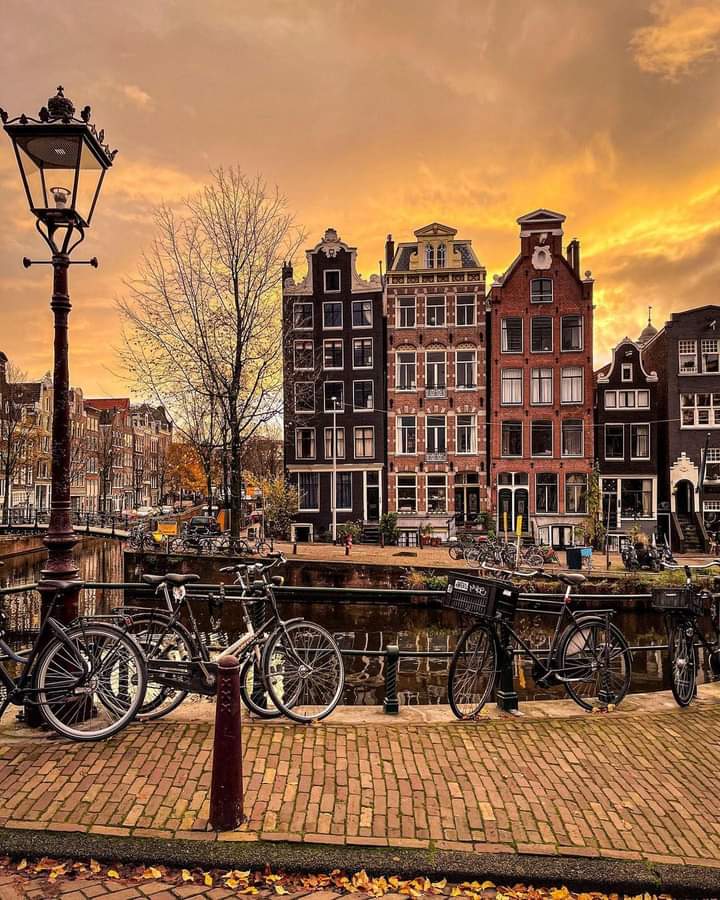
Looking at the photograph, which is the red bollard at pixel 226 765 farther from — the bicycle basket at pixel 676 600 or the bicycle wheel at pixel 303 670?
the bicycle basket at pixel 676 600

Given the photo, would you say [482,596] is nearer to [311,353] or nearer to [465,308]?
[311,353]

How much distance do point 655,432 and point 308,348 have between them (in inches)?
733

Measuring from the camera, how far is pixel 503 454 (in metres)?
32.2

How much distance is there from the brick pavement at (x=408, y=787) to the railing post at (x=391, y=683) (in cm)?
38

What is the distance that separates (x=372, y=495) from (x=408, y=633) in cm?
1596

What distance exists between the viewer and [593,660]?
598 cm

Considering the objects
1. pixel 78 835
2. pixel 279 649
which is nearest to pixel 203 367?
pixel 279 649

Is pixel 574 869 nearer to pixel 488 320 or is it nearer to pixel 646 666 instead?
pixel 646 666

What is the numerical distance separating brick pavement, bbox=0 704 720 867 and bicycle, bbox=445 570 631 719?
450mm

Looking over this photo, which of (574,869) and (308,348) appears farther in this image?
(308,348)

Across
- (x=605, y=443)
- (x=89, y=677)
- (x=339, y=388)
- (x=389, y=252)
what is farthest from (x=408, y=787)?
(x=389, y=252)

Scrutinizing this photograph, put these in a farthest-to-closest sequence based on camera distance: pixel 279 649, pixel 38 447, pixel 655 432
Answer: pixel 38 447
pixel 655 432
pixel 279 649

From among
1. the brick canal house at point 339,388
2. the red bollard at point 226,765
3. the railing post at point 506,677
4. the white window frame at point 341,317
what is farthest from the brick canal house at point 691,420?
the red bollard at point 226,765

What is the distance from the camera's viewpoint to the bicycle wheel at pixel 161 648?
512 centimetres
